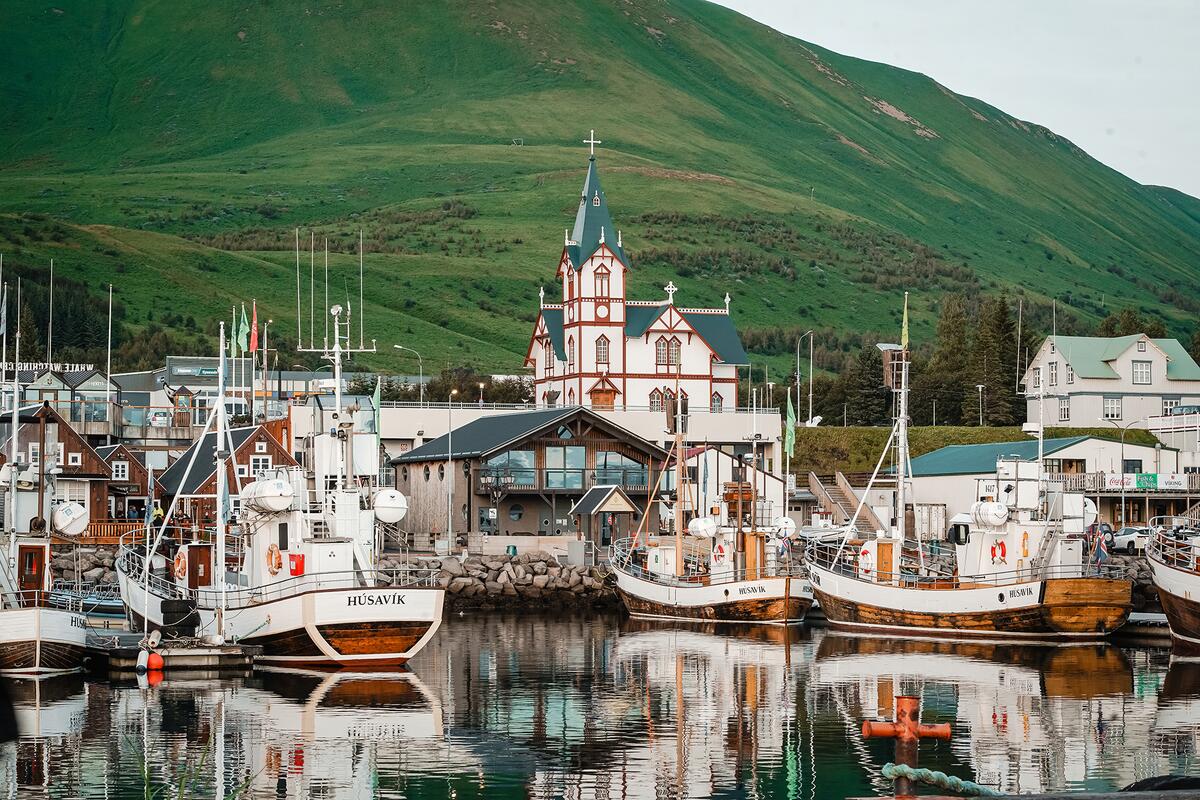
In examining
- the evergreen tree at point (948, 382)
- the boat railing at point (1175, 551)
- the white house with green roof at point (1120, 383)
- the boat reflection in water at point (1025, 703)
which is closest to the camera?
the boat reflection in water at point (1025, 703)

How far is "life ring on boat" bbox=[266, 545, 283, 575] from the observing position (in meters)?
46.9

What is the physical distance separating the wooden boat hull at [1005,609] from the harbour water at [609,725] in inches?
47.2

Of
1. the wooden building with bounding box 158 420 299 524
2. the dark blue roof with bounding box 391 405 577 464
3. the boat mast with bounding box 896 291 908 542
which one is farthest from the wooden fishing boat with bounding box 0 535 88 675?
the dark blue roof with bounding box 391 405 577 464

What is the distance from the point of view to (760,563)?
2372 inches

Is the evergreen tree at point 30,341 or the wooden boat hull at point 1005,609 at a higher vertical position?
the evergreen tree at point 30,341

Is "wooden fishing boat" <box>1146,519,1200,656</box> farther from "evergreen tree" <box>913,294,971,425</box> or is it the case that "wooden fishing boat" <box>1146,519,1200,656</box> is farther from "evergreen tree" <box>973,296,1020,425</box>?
"evergreen tree" <box>913,294,971,425</box>

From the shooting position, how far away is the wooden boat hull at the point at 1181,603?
159 ft

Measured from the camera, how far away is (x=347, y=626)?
44.4 meters

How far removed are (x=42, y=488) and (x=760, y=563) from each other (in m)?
24.3

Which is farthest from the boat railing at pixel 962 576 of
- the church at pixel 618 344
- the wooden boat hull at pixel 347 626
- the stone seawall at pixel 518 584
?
the church at pixel 618 344

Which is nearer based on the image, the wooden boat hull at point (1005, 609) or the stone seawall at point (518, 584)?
the wooden boat hull at point (1005, 609)

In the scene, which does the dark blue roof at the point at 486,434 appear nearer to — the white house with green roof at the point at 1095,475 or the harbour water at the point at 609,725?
the white house with green roof at the point at 1095,475

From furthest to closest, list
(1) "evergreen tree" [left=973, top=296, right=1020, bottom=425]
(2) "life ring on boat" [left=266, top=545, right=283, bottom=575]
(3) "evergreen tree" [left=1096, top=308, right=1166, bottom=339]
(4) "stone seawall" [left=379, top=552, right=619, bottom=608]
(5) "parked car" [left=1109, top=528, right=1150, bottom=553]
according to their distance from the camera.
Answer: (3) "evergreen tree" [left=1096, top=308, right=1166, bottom=339] < (1) "evergreen tree" [left=973, top=296, right=1020, bottom=425] < (5) "parked car" [left=1109, top=528, right=1150, bottom=553] < (4) "stone seawall" [left=379, top=552, right=619, bottom=608] < (2) "life ring on boat" [left=266, top=545, right=283, bottom=575]

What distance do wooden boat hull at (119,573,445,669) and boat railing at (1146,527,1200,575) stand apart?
833 inches
